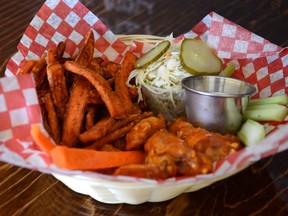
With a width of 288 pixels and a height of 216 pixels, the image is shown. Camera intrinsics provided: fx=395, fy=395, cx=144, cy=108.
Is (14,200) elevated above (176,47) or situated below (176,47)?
below

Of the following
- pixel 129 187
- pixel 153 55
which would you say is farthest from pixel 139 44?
pixel 129 187

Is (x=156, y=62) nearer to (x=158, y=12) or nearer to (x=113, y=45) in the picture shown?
(x=113, y=45)

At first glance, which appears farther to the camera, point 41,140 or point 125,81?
point 125,81

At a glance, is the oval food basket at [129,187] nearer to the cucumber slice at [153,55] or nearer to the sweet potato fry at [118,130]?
the sweet potato fry at [118,130]

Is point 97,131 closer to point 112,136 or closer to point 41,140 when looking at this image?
point 112,136

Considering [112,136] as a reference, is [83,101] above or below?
above

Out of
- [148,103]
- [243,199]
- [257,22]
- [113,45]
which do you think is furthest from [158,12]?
[243,199]
